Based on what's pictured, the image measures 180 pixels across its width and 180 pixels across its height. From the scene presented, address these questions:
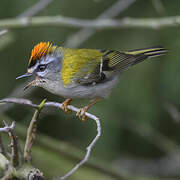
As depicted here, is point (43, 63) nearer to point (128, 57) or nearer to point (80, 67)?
point (80, 67)

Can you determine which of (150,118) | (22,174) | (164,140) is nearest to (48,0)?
(150,118)

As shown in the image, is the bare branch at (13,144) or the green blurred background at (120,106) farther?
the green blurred background at (120,106)

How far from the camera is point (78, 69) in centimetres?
370

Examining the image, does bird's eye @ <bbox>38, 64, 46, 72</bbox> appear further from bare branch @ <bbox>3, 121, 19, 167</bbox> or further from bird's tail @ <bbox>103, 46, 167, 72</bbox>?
bare branch @ <bbox>3, 121, 19, 167</bbox>

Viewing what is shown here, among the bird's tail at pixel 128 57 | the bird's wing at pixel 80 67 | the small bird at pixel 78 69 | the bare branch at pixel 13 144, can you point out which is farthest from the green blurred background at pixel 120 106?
the bare branch at pixel 13 144

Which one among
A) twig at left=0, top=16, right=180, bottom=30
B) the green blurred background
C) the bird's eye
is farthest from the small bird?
the green blurred background

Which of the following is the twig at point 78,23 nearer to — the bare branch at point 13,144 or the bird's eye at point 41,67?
the bird's eye at point 41,67

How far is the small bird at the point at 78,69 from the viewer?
3361mm

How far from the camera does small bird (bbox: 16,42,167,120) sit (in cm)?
336

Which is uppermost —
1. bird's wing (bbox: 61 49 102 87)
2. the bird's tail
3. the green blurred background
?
bird's wing (bbox: 61 49 102 87)

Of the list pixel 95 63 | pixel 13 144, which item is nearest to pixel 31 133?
pixel 13 144

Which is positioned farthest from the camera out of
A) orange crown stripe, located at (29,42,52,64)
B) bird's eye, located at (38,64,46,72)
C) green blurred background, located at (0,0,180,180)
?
green blurred background, located at (0,0,180,180)

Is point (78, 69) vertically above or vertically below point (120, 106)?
above

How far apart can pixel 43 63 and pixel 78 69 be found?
47 cm
